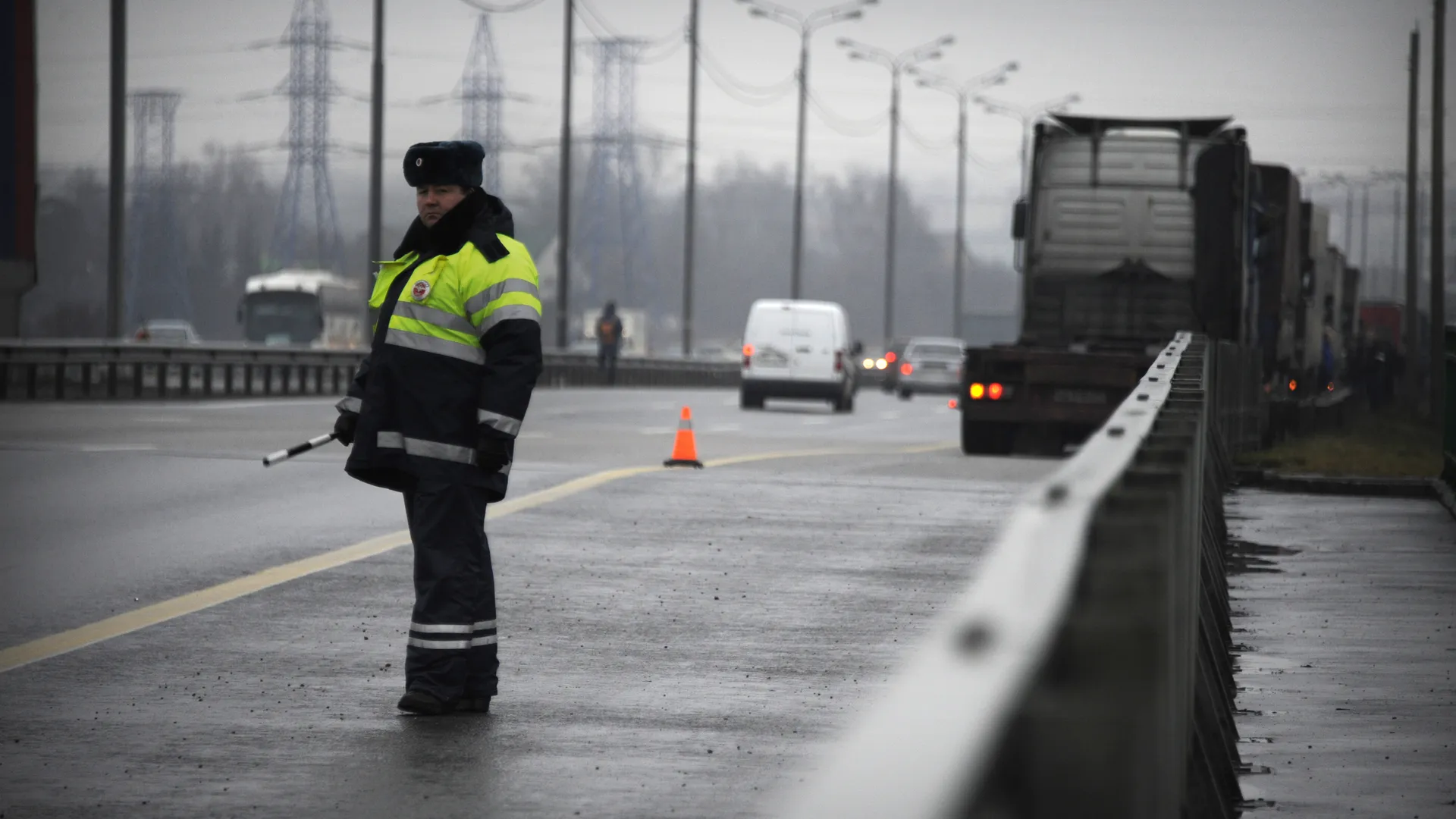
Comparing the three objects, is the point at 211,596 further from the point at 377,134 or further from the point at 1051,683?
the point at 377,134

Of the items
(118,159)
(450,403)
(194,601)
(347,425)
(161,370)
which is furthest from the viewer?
(118,159)

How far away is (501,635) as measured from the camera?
9156 millimetres

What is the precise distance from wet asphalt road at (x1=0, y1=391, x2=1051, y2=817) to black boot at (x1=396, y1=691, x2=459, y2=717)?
0.25 feet

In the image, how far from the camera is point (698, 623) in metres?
9.59

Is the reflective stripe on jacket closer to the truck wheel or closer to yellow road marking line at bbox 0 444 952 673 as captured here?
yellow road marking line at bbox 0 444 952 673

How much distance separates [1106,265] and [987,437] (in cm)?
206

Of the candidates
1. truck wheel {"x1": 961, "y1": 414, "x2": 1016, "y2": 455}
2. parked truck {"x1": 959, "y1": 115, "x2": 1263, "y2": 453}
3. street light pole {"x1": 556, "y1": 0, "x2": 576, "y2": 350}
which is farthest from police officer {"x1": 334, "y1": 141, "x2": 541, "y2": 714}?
street light pole {"x1": 556, "y1": 0, "x2": 576, "y2": 350}

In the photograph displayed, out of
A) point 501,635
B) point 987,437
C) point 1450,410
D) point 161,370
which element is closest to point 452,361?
point 501,635

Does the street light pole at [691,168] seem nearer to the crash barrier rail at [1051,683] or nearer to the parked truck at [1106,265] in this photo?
the parked truck at [1106,265]

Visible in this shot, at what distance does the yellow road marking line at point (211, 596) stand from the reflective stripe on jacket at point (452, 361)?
172 cm

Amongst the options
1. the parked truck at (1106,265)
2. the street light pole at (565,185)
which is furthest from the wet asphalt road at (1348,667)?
the street light pole at (565,185)

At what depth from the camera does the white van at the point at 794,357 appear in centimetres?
4019

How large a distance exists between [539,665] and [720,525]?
18.8 ft

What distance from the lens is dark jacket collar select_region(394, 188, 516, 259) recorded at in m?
7.35
